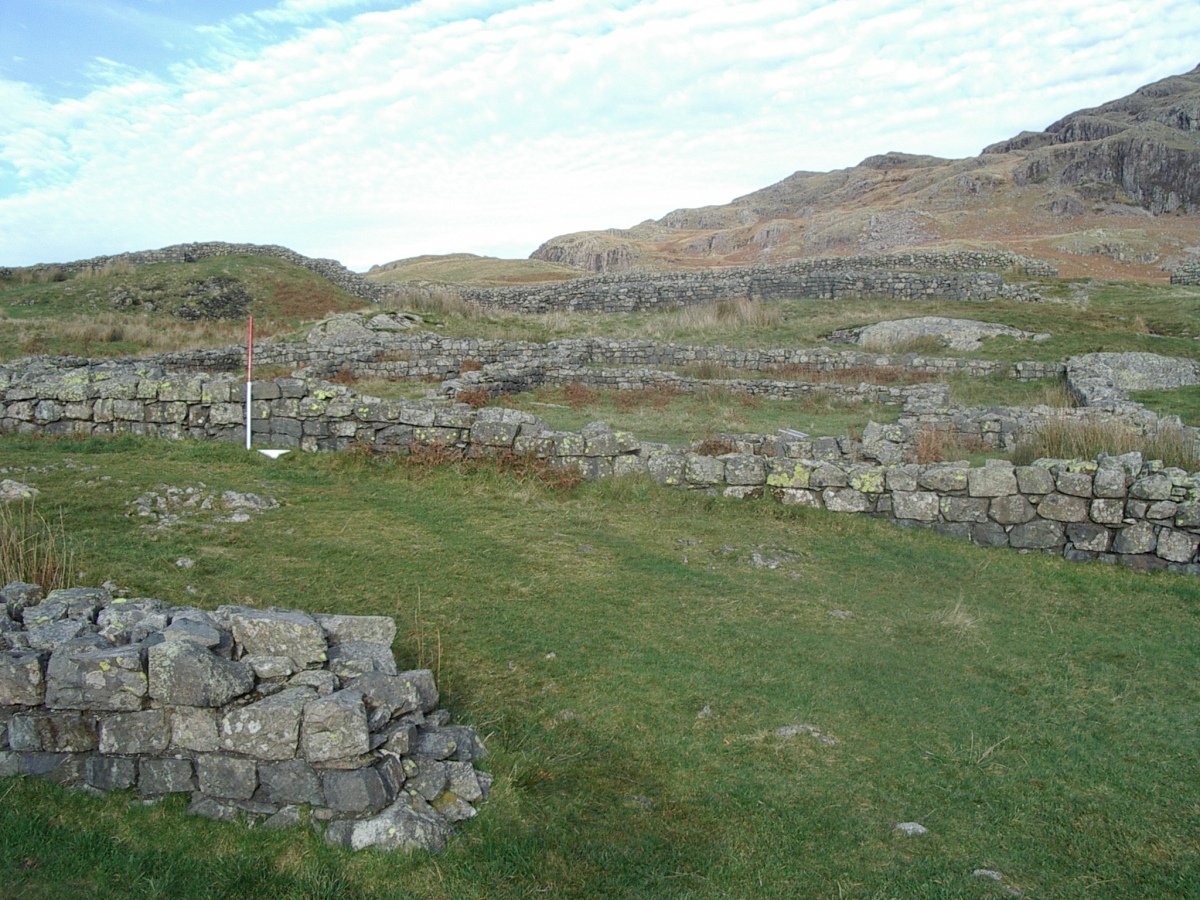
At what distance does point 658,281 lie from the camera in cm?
4091

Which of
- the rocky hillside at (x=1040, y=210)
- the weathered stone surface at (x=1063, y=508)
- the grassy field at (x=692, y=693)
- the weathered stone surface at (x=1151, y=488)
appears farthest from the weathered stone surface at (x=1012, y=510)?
the rocky hillside at (x=1040, y=210)

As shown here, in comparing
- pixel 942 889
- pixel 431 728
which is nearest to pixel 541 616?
pixel 431 728

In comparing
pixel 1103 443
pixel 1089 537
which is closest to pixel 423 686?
pixel 1089 537

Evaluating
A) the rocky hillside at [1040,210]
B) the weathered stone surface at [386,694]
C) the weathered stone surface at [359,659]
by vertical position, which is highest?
the rocky hillside at [1040,210]

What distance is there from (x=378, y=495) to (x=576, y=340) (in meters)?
18.9

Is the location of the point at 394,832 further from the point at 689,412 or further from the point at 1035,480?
the point at 689,412

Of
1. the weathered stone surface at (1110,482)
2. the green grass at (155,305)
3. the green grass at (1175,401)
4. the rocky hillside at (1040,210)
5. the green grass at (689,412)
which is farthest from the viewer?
the rocky hillside at (1040,210)

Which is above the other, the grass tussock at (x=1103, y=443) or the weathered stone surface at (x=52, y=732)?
the grass tussock at (x=1103, y=443)

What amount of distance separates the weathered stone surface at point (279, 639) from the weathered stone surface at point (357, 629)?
0.36m

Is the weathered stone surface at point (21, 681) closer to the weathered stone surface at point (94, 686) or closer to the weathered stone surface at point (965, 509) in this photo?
the weathered stone surface at point (94, 686)

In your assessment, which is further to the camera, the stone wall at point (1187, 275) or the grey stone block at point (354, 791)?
the stone wall at point (1187, 275)

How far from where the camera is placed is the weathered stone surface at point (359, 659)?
494cm

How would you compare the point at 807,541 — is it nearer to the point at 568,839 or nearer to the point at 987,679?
the point at 987,679

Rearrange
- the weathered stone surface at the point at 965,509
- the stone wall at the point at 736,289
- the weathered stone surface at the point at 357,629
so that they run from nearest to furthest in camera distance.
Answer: the weathered stone surface at the point at 357,629 → the weathered stone surface at the point at 965,509 → the stone wall at the point at 736,289
